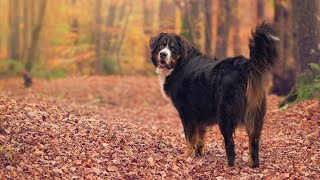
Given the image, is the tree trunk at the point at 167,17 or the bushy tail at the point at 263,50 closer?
the bushy tail at the point at 263,50

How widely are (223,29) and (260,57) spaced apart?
574 inches

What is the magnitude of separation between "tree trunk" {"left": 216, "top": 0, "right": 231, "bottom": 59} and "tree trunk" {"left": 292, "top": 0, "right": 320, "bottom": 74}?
7281 mm

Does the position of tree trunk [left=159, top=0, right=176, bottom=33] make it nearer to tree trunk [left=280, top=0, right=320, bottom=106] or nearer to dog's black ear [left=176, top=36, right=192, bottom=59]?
tree trunk [left=280, top=0, right=320, bottom=106]

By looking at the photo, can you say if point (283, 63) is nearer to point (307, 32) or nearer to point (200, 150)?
point (307, 32)

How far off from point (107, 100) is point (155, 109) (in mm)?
2594

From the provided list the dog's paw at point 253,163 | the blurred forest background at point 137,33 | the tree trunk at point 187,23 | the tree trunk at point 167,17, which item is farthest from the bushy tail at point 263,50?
the tree trunk at point 167,17

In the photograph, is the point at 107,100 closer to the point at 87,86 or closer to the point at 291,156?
the point at 87,86

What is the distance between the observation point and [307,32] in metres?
13.0

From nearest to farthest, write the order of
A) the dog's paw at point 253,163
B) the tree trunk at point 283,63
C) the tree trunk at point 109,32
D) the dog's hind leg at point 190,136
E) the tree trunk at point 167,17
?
the dog's paw at point 253,163
the dog's hind leg at point 190,136
the tree trunk at point 283,63
the tree trunk at point 167,17
the tree trunk at point 109,32

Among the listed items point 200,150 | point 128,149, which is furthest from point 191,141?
point 128,149

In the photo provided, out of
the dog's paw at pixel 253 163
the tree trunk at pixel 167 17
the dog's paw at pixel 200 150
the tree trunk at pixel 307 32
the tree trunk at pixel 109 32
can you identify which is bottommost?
the tree trunk at pixel 109 32

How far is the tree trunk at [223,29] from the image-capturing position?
20711 millimetres

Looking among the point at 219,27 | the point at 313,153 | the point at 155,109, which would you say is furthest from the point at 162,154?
the point at 219,27

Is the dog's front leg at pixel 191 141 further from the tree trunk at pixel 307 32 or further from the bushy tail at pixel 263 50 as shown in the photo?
the tree trunk at pixel 307 32
